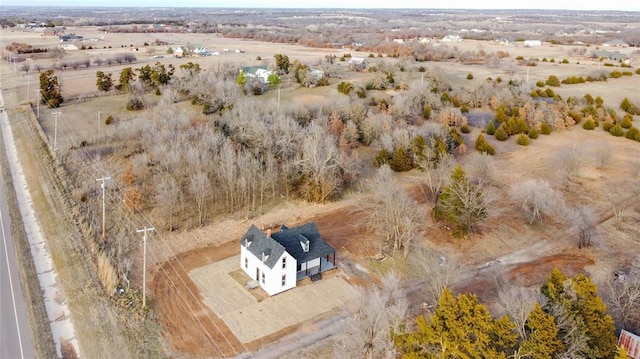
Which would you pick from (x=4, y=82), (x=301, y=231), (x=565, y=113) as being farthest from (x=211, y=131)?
(x=4, y=82)

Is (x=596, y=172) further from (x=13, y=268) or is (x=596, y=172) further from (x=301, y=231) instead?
(x=13, y=268)

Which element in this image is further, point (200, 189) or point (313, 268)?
point (200, 189)

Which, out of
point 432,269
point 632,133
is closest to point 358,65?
point 632,133

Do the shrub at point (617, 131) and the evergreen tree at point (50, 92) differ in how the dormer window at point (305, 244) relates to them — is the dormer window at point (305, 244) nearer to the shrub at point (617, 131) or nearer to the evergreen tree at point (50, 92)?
the shrub at point (617, 131)

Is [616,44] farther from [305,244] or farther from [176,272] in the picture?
[176,272]

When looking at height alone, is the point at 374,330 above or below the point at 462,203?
below

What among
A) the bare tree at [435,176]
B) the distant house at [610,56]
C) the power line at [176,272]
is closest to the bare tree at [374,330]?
the power line at [176,272]
